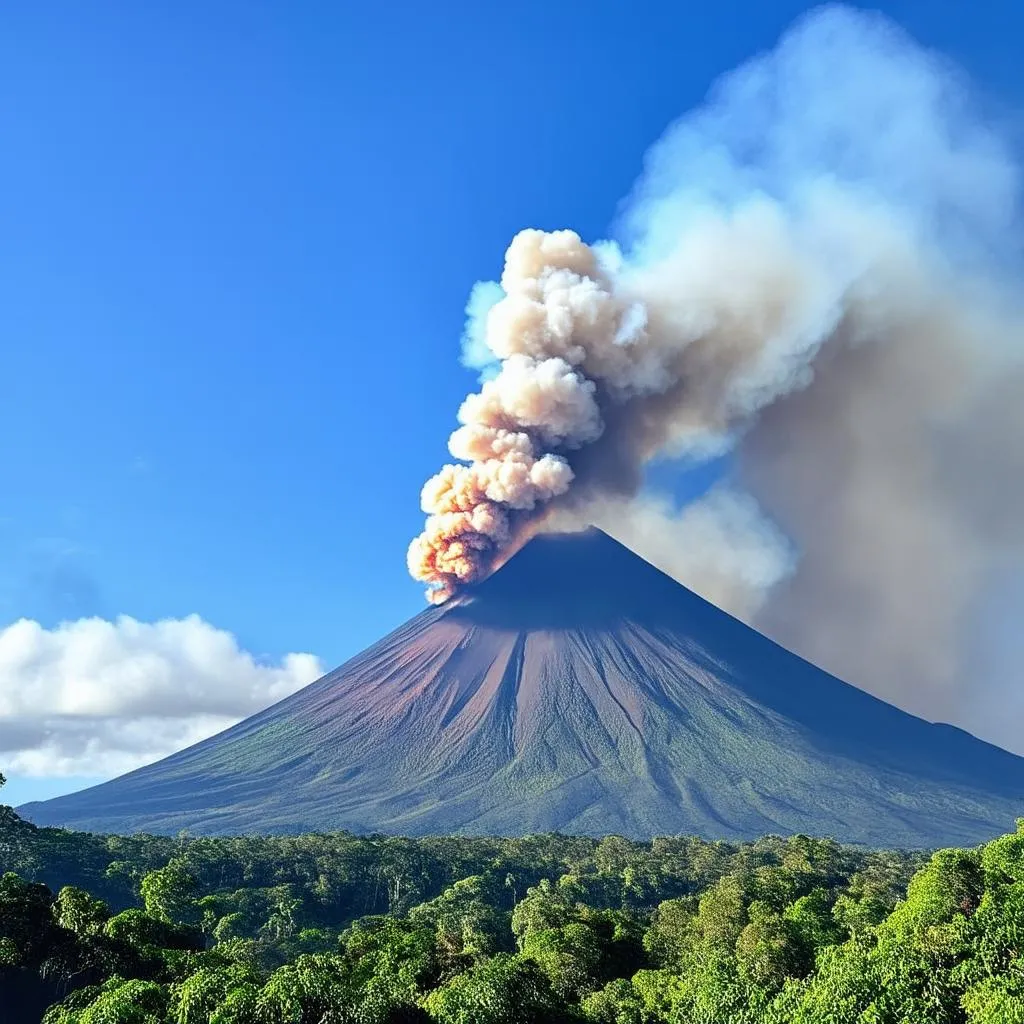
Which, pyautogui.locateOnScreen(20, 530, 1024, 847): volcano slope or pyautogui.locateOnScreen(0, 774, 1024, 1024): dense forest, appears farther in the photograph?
pyautogui.locateOnScreen(20, 530, 1024, 847): volcano slope

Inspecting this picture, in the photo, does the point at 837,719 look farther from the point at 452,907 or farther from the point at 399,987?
the point at 399,987

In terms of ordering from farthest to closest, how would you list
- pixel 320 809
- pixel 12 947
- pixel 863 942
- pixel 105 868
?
pixel 320 809
pixel 105 868
pixel 863 942
pixel 12 947

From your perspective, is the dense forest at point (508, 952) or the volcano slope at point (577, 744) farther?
the volcano slope at point (577, 744)

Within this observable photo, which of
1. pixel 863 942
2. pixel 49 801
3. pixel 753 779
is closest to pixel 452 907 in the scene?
pixel 863 942
